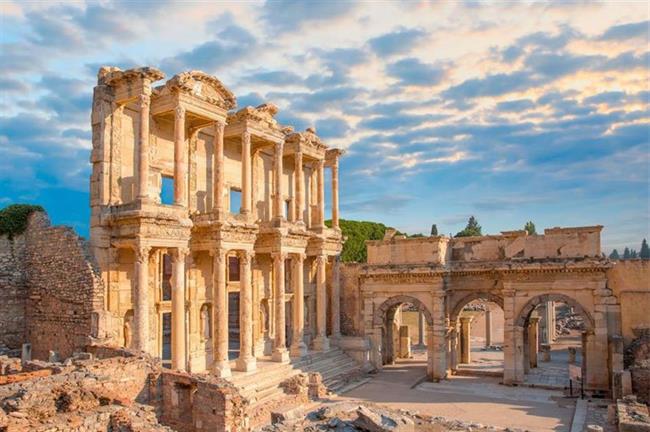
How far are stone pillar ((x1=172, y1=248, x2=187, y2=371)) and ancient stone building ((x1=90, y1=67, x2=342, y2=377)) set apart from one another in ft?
0.14

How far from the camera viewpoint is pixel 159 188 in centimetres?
2305

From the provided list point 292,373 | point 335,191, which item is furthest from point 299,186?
point 292,373

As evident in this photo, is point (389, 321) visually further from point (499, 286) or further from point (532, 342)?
point (532, 342)

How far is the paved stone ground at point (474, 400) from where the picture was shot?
20.2 metres

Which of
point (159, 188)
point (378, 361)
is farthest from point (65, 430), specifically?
point (378, 361)

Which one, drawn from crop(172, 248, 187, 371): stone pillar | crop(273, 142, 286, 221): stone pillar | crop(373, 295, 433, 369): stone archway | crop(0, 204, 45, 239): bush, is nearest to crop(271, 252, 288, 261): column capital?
crop(273, 142, 286, 221): stone pillar

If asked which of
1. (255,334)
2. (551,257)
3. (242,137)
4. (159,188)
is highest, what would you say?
(242,137)

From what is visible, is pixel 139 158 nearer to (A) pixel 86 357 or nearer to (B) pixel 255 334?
(A) pixel 86 357

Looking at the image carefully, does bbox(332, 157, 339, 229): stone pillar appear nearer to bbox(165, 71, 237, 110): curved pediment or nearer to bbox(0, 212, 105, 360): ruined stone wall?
bbox(165, 71, 237, 110): curved pediment

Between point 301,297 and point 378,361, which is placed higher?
point 301,297

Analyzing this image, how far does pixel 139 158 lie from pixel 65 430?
11.2 m

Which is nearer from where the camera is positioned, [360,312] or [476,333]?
[360,312]

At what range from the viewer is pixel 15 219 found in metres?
21.8

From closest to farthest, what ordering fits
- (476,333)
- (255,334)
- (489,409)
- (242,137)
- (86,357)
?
(86,357) < (489,409) < (242,137) < (255,334) < (476,333)
